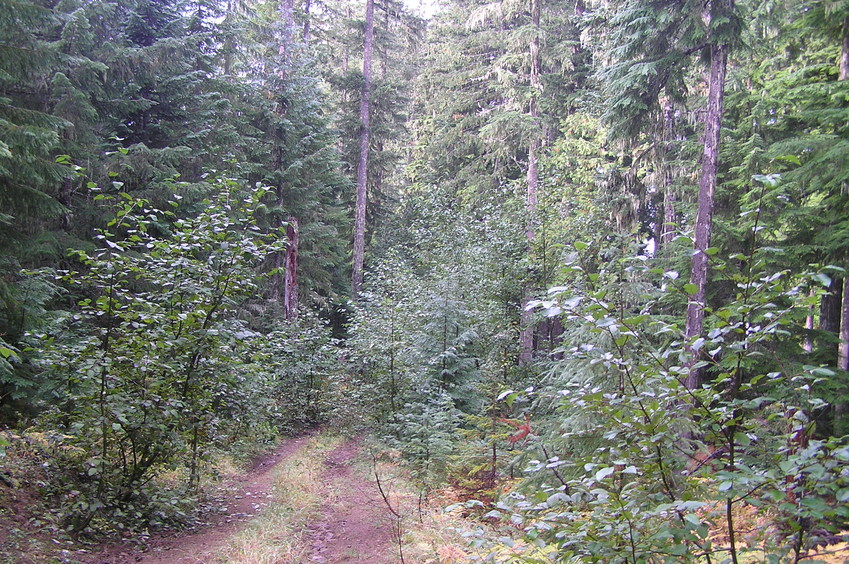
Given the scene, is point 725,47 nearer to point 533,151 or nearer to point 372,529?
point 533,151

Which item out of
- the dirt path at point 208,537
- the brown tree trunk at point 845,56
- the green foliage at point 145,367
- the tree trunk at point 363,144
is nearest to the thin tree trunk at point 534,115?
the brown tree trunk at point 845,56

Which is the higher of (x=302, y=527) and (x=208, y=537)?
(x=208, y=537)

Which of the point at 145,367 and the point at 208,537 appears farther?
the point at 208,537

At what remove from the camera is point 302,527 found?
6.51m

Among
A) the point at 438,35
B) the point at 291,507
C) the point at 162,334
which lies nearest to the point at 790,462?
the point at 162,334

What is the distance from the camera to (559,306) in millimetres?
2289

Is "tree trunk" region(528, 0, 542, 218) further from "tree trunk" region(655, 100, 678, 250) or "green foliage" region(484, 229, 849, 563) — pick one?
"green foliage" region(484, 229, 849, 563)

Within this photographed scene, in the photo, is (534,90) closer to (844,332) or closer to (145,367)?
(844,332)

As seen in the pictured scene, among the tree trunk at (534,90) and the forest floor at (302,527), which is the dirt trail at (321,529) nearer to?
the forest floor at (302,527)

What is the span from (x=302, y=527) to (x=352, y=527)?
2.22ft

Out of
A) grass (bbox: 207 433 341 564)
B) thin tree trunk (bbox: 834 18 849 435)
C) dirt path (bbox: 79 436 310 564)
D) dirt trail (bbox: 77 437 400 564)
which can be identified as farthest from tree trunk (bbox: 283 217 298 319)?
thin tree trunk (bbox: 834 18 849 435)

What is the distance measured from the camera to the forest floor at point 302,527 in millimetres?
4902

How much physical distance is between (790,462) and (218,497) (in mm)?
7222

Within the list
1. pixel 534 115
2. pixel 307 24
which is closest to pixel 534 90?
pixel 534 115
